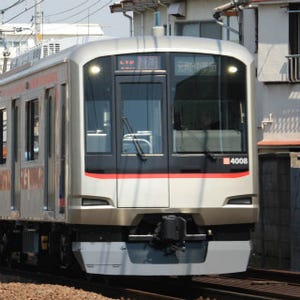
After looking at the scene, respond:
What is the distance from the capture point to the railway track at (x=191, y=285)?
13305mm

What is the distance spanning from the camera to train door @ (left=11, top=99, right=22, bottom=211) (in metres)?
15.9

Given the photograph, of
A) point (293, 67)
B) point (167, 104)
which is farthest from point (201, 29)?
point (167, 104)

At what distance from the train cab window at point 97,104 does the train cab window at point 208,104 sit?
833 millimetres

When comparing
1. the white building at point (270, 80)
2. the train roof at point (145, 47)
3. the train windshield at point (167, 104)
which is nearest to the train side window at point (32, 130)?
the train roof at point (145, 47)

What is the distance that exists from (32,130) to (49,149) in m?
0.83

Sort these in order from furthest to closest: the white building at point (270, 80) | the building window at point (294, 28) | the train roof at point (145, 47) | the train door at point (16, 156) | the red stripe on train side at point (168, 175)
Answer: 1. the building window at point (294, 28)
2. the white building at point (270, 80)
3. the train door at point (16, 156)
4. the train roof at point (145, 47)
5. the red stripe on train side at point (168, 175)

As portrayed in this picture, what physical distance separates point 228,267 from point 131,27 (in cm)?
2142

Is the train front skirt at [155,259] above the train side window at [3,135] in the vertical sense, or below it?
below

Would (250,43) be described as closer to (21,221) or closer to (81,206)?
(21,221)

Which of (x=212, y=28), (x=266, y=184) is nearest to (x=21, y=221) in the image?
(x=266, y=184)

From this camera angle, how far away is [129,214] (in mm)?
13203

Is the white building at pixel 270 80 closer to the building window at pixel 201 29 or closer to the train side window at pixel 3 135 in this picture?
the building window at pixel 201 29

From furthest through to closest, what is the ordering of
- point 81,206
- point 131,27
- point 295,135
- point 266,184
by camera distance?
point 131,27, point 295,135, point 266,184, point 81,206

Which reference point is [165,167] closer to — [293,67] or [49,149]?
[49,149]
